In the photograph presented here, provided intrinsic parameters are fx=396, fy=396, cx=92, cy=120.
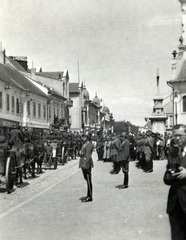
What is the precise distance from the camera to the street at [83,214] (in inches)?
251

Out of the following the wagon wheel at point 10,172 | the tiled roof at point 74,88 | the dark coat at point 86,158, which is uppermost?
the tiled roof at point 74,88

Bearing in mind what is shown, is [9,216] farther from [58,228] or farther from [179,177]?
[179,177]

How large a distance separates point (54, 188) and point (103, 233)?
5822 millimetres

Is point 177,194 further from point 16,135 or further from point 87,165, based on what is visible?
point 16,135

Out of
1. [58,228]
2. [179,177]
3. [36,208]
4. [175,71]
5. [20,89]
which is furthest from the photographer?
[175,71]

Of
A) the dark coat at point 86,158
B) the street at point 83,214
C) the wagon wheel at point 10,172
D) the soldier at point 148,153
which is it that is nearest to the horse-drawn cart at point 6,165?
the wagon wheel at point 10,172

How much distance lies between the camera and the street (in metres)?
6.39

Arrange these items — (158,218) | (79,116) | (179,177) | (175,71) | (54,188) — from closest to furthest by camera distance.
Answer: (179,177)
(158,218)
(54,188)
(175,71)
(79,116)

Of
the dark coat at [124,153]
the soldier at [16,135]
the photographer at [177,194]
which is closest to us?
the photographer at [177,194]

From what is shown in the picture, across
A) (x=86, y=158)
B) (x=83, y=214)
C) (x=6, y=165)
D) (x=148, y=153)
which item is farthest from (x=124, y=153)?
(x=148, y=153)

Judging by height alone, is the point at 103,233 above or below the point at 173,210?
below

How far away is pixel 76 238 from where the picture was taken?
6090 mm

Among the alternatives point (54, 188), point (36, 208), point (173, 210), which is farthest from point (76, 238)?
point (54, 188)

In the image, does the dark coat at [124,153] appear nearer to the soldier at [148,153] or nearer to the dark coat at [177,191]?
the soldier at [148,153]
